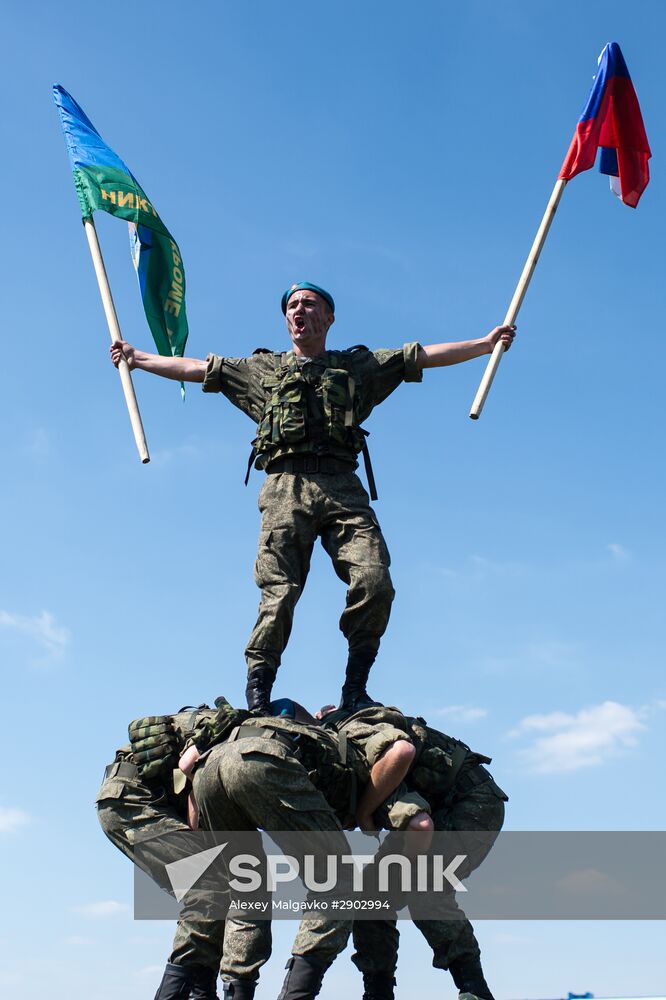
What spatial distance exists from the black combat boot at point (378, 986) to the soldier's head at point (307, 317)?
4916 millimetres

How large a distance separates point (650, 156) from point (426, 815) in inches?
281

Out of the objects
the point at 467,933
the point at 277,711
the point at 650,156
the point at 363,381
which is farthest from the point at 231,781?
the point at 650,156

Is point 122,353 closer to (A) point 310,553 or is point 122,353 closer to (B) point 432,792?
(A) point 310,553

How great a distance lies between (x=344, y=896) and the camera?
7.25m

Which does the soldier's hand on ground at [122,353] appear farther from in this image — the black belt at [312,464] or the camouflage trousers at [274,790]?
the camouflage trousers at [274,790]

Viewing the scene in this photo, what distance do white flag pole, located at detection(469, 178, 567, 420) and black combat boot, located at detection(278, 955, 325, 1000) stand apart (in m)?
4.47

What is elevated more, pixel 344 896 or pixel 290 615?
pixel 290 615

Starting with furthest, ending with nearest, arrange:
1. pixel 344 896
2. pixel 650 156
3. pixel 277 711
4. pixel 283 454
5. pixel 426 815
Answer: pixel 650 156, pixel 283 454, pixel 277 711, pixel 426 815, pixel 344 896

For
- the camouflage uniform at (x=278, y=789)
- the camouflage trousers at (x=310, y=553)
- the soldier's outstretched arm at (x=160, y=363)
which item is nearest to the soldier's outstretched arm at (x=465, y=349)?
the camouflage trousers at (x=310, y=553)

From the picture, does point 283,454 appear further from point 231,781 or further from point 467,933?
point 467,933

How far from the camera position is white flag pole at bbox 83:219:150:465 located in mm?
9648

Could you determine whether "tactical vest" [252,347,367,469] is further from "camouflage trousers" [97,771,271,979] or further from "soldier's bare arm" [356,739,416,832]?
"camouflage trousers" [97,771,271,979]

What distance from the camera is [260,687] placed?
29.0 ft

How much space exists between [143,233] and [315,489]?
386cm
